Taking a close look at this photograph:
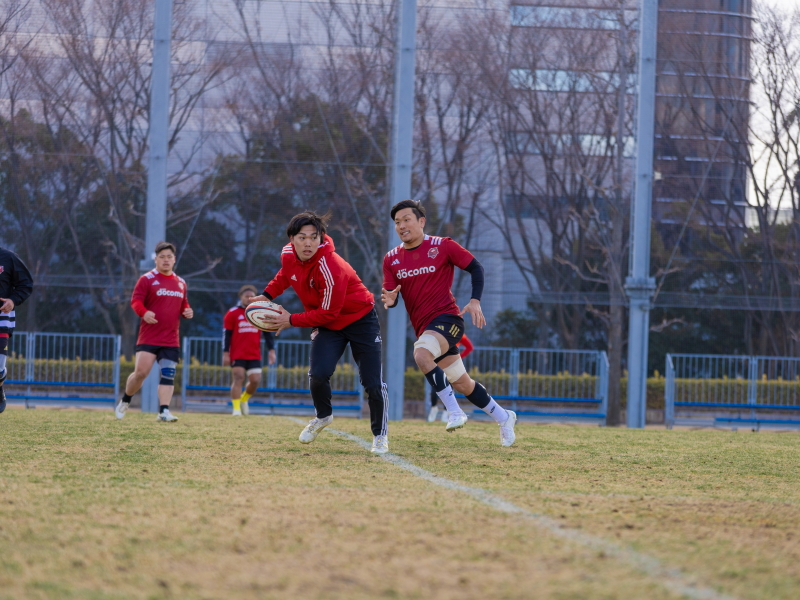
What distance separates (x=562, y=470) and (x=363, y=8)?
14.2m

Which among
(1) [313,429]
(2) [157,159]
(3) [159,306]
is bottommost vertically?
(1) [313,429]

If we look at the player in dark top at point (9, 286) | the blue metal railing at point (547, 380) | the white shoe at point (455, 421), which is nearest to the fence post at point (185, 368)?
the blue metal railing at point (547, 380)

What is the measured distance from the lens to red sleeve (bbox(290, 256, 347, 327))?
260 inches

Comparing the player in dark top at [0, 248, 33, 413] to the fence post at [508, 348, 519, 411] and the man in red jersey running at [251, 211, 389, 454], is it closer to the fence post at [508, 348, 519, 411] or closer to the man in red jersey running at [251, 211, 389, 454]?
the man in red jersey running at [251, 211, 389, 454]

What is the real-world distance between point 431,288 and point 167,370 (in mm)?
4258

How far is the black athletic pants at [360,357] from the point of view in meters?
6.92

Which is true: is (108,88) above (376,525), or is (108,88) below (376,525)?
above

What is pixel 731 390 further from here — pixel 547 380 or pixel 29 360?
pixel 29 360

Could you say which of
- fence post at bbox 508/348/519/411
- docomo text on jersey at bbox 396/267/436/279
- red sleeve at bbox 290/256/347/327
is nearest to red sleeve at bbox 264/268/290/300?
red sleeve at bbox 290/256/347/327

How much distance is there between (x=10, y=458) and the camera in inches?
243

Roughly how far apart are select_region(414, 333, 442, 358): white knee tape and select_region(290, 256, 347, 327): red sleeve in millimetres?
804

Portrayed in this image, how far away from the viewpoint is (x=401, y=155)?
55.5ft

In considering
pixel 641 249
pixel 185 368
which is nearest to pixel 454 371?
pixel 641 249

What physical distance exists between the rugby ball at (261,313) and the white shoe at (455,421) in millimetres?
1618
